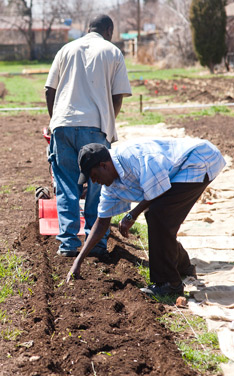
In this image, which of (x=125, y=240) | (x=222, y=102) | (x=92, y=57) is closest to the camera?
(x=92, y=57)

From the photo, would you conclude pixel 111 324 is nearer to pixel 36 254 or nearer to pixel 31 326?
pixel 31 326

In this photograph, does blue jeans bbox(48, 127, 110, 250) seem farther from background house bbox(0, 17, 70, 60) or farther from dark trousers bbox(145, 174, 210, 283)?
background house bbox(0, 17, 70, 60)

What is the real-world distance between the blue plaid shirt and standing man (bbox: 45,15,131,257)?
1.13 meters

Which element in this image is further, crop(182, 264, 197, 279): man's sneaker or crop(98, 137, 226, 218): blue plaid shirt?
crop(182, 264, 197, 279): man's sneaker

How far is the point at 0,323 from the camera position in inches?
179

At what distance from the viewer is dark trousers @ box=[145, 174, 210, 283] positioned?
4.81 meters

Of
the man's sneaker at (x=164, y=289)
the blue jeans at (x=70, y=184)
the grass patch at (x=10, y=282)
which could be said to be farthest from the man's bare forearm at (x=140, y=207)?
the blue jeans at (x=70, y=184)

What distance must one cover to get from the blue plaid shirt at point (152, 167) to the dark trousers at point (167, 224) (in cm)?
11

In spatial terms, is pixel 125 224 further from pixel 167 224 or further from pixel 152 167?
pixel 152 167

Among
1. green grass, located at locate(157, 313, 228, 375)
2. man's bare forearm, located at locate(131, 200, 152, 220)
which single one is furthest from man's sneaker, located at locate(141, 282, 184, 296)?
man's bare forearm, located at locate(131, 200, 152, 220)

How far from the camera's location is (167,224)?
484cm

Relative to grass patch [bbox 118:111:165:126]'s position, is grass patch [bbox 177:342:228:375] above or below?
above

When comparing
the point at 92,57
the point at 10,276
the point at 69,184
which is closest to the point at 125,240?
the point at 69,184

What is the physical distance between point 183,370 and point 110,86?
3170 millimetres
